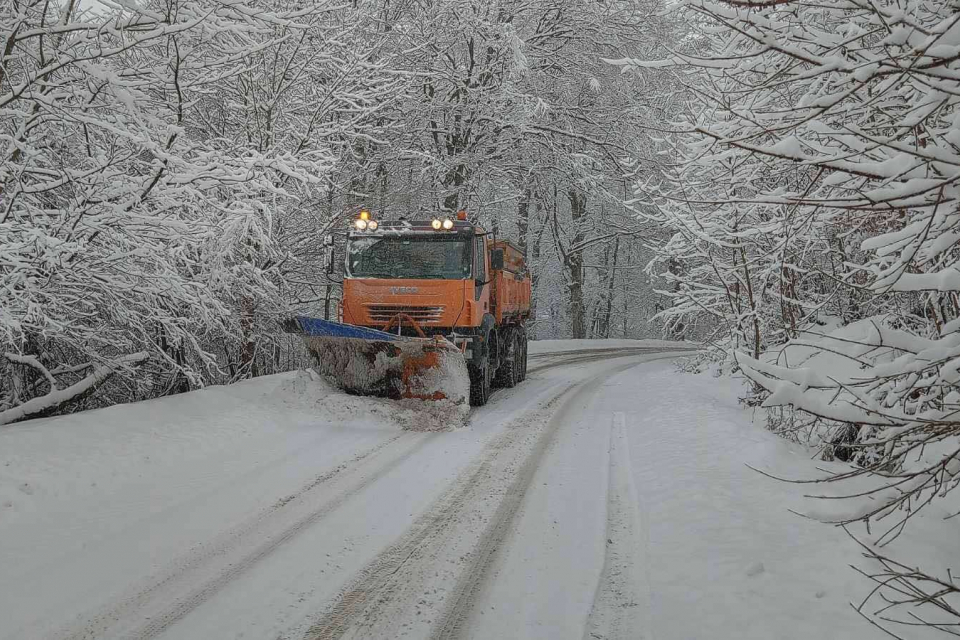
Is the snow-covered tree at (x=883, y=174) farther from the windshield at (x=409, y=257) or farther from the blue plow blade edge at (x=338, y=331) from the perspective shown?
the windshield at (x=409, y=257)

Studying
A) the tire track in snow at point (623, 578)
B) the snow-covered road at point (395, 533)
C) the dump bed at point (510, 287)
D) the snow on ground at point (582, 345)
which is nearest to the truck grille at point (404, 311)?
the dump bed at point (510, 287)

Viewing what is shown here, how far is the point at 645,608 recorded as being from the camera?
3352mm

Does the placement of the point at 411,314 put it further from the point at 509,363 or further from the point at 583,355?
the point at 583,355

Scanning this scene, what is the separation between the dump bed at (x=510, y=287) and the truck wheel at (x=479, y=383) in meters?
1.27

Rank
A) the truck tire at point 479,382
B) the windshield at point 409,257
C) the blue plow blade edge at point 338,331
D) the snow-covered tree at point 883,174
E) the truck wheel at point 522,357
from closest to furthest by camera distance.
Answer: the snow-covered tree at point 883,174
the blue plow blade edge at point 338,331
the windshield at point 409,257
the truck tire at point 479,382
the truck wheel at point 522,357

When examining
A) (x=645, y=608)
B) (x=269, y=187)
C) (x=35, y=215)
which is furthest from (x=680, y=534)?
(x=35, y=215)

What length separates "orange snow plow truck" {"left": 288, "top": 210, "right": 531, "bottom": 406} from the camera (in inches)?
335

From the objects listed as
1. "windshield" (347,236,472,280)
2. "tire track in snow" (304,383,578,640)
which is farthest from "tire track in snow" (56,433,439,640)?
"windshield" (347,236,472,280)

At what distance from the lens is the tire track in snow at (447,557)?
321cm

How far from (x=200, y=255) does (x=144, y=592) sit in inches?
183

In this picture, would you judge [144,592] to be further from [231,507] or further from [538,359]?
[538,359]

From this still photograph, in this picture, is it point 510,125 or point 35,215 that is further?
point 510,125

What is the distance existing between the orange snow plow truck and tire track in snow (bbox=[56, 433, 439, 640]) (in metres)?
2.61

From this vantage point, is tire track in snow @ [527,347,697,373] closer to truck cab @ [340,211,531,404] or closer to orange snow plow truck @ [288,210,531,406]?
truck cab @ [340,211,531,404]
